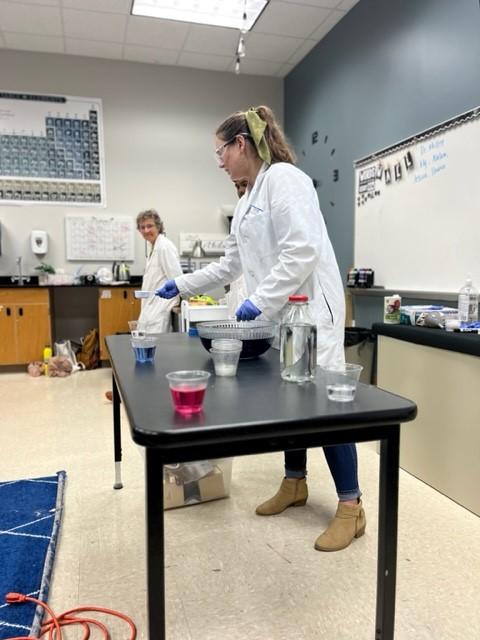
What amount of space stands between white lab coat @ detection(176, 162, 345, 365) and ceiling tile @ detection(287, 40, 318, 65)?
3.41 meters

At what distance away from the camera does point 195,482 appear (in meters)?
1.89

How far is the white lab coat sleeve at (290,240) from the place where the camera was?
1.41 m

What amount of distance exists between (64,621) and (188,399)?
0.84 m

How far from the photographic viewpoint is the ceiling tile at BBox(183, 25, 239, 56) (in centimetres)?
409

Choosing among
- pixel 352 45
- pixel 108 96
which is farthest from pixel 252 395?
pixel 108 96

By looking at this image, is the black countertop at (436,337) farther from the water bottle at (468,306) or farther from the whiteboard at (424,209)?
the whiteboard at (424,209)

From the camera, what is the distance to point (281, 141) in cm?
161

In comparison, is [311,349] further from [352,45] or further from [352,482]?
[352,45]

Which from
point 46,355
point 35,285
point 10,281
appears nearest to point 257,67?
point 35,285

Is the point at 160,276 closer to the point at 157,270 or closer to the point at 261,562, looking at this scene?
the point at 157,270

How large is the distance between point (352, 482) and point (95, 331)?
3574mm

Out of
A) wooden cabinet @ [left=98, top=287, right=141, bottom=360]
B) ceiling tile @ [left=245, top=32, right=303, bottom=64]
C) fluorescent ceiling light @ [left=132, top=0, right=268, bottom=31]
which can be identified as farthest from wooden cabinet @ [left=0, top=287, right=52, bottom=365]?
ceiling tile @ [left=245, top=32, right=303, bottom=64]

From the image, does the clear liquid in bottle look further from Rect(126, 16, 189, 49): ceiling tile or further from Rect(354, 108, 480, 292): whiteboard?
Rect(126, 16, 189, 49): ceiling tile

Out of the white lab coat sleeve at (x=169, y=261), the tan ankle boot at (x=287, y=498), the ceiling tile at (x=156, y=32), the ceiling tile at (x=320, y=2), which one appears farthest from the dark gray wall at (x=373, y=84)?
the tan ankle boot at (x=287, y=498)
